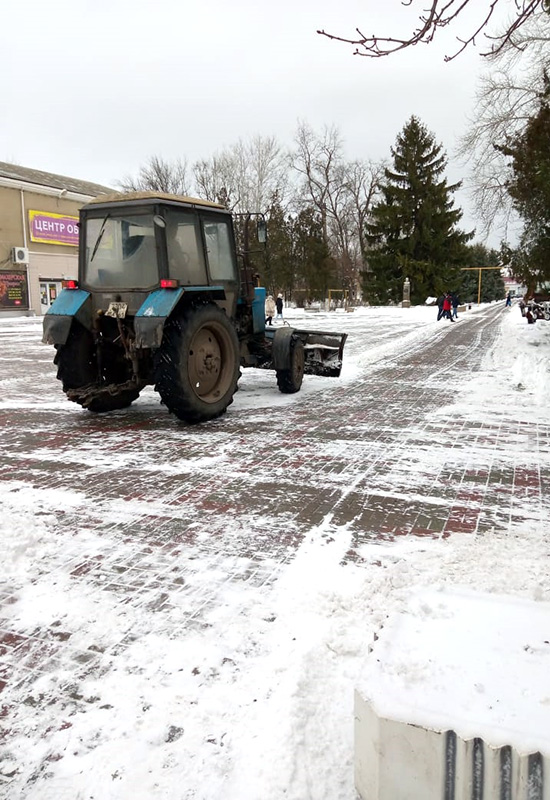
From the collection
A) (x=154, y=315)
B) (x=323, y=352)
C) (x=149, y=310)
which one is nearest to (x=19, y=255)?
(x=323, y=352)

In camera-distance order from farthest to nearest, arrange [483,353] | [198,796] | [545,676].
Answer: [483,353]
[198,796]
[545,676]

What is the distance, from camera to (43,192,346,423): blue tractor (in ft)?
21.8

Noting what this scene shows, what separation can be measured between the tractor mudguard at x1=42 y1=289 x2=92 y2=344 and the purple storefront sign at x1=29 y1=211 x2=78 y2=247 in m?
27.8

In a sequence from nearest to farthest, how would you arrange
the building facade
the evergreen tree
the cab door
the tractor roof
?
the tractor roof < the cab door < the building facade < the evergreen tree

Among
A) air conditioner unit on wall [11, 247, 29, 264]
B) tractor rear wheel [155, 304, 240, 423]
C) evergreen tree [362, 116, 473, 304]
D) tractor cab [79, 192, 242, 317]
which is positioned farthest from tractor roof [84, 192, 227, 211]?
evergreen tree [362, 116, 473, 304]

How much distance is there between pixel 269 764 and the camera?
78.3 inches

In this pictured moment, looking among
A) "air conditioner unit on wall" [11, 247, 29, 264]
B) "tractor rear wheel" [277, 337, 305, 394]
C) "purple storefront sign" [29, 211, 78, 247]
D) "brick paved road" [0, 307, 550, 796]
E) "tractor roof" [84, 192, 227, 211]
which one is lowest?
"brick paved road" [0, 307, 550, 796]

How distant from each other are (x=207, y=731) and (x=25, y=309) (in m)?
34.5

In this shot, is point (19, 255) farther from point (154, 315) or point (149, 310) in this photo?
point (154, 315)

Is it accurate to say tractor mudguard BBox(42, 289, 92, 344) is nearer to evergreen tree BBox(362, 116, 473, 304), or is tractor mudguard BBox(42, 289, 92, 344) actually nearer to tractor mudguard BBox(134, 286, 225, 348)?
tractor mudguard BBox(134, 286, 225, 348)

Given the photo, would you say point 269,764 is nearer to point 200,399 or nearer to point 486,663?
point 486,663

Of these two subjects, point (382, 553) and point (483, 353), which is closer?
point (382, 553)

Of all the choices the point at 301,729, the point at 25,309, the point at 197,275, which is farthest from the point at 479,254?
the point at 301,729

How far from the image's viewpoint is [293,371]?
351 inches
